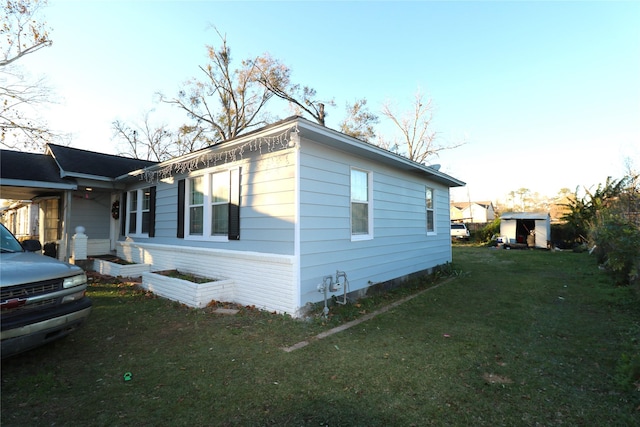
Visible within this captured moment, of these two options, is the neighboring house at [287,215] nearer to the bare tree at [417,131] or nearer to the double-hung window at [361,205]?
the double-hung window at [361,205]

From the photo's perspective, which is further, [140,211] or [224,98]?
[224,98]

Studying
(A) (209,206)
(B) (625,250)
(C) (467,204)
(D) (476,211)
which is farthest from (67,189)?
(C) (467,204)

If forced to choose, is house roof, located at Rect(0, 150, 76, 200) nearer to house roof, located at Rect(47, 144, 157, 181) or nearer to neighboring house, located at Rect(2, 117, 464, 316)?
house roof, located at Rect(47, 144, 157, 181)

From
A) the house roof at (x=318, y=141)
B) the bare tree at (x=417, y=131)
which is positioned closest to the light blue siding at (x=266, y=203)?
the house roof at (x=318, y=141)

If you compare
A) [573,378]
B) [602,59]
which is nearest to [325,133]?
[573,378]

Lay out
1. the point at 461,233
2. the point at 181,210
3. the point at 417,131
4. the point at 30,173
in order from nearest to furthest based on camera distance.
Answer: the point at 181,210, the point at 30,173, the point at 461,233, the point at 417,131

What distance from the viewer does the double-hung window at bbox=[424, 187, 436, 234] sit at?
9.20 m

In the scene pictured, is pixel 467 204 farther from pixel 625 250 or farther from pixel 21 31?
pixel 21 31

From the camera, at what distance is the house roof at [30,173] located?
7.58 meters

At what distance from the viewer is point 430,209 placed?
9383 mm

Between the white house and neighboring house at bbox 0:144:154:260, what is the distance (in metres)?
1.53

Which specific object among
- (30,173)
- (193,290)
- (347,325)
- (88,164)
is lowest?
(347,325)

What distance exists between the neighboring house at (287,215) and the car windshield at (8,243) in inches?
114

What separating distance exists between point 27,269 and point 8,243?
141 centimetres
